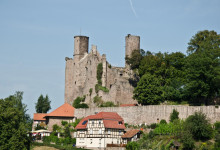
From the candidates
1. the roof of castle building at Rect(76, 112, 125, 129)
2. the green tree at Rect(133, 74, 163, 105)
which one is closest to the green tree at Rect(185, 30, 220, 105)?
the green tree at Rect(133, 74, 163, 105)

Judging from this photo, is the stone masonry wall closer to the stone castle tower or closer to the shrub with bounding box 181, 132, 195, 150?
the stone castle tower

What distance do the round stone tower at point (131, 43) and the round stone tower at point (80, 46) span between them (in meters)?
8.64

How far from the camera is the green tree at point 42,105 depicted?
3413 inches

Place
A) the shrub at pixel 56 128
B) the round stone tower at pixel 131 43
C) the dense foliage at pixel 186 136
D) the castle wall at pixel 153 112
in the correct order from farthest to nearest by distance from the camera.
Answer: the round stone tower at pixel 131 43 → the shrub at pixel 56 128 → the castle wall at pixel 153 112 → the dense foliage at pixel 186 136

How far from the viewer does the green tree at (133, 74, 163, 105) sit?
64.7m

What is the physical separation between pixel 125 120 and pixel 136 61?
1258 centimetres

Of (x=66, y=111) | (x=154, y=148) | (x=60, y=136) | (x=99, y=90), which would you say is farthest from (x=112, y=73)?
(x=154, y=148)

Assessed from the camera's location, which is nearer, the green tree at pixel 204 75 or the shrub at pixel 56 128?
the green tree at pixel 204 75

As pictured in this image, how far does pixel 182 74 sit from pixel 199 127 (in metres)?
15.3

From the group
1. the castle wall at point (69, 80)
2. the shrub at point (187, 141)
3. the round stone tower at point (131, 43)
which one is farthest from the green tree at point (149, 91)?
the castle wall at point (69, 80)

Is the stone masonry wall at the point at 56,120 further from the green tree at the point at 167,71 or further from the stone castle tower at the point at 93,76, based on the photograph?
the green tree at the point at 167,71

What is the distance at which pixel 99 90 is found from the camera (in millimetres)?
73812

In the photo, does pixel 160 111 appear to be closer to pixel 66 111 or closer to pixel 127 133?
pixel 127 133

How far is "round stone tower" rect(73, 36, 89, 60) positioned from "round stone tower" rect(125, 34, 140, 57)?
8637 mm
